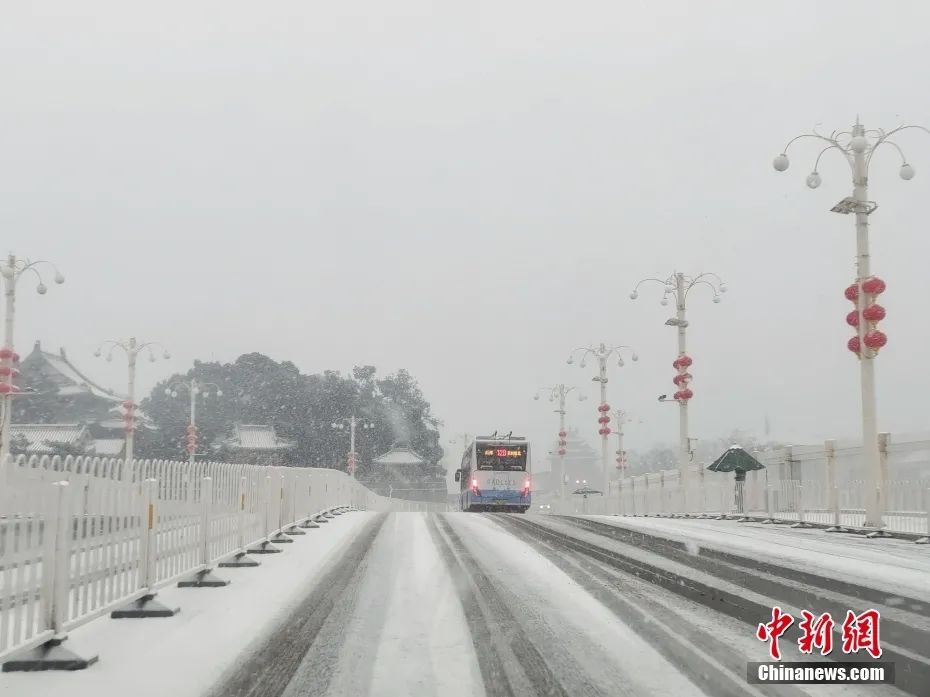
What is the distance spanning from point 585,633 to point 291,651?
2553 mm

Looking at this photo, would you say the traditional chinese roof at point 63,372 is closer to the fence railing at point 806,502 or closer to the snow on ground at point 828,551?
the fence railing at point 806,502

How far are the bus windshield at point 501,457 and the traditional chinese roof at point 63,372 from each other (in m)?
40.7

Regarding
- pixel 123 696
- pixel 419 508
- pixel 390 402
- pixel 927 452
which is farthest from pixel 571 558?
pixel 390 402

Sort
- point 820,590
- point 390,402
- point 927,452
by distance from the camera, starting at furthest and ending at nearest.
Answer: point 390,402 → point 927,452 → point 820,590

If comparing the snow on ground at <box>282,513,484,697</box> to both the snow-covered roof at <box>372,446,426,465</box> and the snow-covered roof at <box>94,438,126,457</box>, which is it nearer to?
the snow-covered roof at <box>94,438,126,457</box>

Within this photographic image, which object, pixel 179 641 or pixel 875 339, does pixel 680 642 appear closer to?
pixel 179 641

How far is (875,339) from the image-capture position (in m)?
18.7

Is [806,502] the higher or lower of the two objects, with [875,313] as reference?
lower

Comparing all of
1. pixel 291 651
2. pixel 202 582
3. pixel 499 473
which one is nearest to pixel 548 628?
pixel 291 651

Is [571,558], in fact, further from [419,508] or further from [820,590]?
[419,508]

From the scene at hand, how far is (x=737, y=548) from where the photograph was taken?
13953 millimetres

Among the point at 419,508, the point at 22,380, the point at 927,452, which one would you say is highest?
the point at 22,380

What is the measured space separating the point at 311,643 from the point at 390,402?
284ft

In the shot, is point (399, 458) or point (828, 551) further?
point (399, 458)
